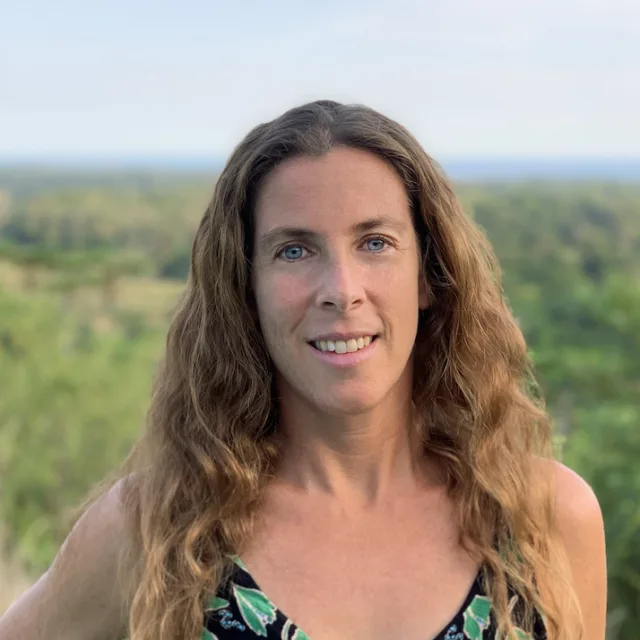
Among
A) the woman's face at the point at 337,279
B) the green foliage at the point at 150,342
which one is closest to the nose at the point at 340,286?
the woman's face at the point at 337,279

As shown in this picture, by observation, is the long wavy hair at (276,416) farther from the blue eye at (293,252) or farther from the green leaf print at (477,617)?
the blue eye at (293,252)

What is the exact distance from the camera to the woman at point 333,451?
5.39 ft

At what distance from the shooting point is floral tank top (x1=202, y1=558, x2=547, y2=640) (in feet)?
5.18

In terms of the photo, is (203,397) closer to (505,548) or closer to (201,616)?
(201,616)

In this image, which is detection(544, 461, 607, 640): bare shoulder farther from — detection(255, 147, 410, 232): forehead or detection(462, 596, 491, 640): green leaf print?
detection(255, 147, 410, 232): forehead

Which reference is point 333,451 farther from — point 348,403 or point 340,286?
point 340,286

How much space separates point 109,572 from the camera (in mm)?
1761

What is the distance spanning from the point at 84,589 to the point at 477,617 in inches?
31.3

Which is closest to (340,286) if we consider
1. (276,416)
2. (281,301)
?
(281,301)

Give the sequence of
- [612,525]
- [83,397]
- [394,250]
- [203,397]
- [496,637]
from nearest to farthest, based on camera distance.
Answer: [496,637] < [394,250] < [203,397] < [612,525] < [83,397]

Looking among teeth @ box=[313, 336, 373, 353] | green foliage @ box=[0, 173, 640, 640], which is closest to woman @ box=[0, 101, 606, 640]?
teeth @ box=[313, 336, 373, 353]

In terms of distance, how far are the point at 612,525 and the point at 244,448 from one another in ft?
12.8

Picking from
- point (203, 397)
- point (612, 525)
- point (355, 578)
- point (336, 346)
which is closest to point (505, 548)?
point (355, 578)

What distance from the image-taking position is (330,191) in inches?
65.4
